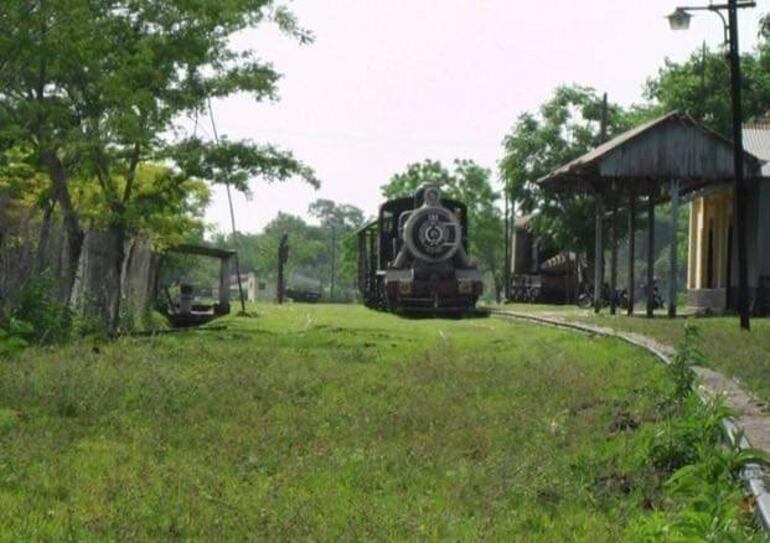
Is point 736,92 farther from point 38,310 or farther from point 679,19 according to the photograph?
point 38,310

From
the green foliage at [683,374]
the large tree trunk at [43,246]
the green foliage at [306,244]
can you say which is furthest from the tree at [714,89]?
the green foliage at [306,244]

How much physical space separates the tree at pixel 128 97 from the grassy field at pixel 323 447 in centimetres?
602

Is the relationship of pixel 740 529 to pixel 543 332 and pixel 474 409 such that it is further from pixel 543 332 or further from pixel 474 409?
pixel 543 332

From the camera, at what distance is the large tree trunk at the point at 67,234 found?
2008cm

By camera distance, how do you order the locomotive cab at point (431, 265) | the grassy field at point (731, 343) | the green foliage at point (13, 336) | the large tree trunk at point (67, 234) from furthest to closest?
the locomotive cab at point (431, 265) → the large tree trunk at point (67, 234) → the green foliage at point (13, 336) → the grassy field at point (731, 343)

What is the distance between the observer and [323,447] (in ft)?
28.8

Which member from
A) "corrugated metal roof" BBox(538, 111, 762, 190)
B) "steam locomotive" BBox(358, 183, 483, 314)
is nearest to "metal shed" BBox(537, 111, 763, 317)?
"corrugated metal roof" BBox(538, 111, 762, 190)

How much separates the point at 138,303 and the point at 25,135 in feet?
20.7

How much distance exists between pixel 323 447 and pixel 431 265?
26189 millimetres

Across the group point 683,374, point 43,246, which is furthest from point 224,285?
point 683,374

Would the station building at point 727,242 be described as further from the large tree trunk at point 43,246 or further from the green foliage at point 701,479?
the green foliage at point 701,479

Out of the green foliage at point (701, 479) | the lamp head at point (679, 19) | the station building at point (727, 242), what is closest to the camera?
the green foliage at point (701, 479)

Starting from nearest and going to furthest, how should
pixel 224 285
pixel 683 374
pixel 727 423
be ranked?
pixel 727 423 < pixel 683 374 < pixel 224 285

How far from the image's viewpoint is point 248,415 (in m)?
10.3
